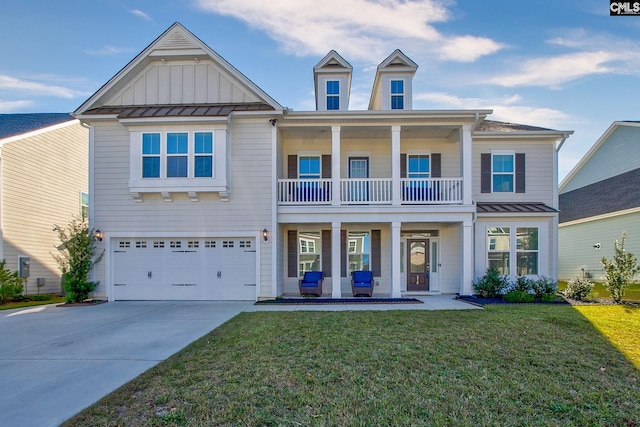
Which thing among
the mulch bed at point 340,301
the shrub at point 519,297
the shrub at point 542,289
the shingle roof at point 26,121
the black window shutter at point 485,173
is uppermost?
the shingle roof at point 26,121

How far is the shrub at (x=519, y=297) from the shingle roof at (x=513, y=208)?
9.26 feet

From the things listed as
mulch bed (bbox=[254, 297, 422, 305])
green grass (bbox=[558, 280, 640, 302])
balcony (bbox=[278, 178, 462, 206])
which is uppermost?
balcony (bbox=[278, 178, 462, 206])

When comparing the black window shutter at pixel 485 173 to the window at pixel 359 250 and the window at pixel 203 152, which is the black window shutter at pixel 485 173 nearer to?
the window at pixel 359 250

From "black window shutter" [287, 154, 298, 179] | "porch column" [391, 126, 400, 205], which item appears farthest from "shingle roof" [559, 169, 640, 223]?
"black window shutter" [287, 154, 298, 179]

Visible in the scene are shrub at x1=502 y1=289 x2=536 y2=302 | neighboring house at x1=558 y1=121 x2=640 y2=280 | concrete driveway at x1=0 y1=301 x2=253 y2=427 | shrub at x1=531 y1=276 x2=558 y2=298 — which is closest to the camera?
concrete driveway at x1=0 y1=301 x2=253 y2=427

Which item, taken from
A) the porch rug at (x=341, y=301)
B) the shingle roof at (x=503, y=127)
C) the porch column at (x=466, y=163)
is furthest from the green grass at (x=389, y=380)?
the shingle roof at (x=503, y=127)

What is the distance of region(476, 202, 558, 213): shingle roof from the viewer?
12391 millimetres

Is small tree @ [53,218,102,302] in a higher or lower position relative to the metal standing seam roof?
lower

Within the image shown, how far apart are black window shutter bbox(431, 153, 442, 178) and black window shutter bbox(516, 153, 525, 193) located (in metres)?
2.90

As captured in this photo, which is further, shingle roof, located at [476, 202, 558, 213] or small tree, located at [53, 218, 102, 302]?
shingle roof, located at [476, 202, 558, 213]

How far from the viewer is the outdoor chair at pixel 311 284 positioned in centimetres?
1204

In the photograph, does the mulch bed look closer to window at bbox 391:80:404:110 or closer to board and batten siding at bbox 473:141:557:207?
board and batten siding at bbox 473:141:557:207

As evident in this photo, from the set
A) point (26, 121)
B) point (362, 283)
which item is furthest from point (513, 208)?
point (26, 121)

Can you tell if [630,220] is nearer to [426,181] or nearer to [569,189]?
[569,189]
